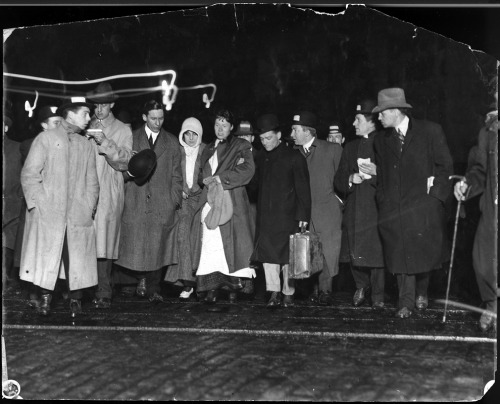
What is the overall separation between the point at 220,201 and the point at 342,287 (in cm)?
129

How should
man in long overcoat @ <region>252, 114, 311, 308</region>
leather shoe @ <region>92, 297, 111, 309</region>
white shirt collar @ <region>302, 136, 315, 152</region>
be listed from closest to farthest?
leather shoe @ <region>92, 297, 111, 309</region> → man in long overcoat @ <region>252, 114, 311, 308</region> → white shirt collar @ <region>302, 136, 315, 152</region>

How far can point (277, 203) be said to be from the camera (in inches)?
354

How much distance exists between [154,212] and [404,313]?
2258 mm

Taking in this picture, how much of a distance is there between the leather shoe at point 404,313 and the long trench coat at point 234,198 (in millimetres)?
1380

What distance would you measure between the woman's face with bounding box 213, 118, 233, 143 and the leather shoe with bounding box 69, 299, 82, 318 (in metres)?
1.79

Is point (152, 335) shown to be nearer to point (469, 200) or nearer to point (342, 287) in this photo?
point (342, 287)

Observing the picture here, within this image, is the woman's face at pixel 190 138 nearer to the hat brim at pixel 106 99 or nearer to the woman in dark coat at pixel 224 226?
the woman in dark coat at pixel 224 226

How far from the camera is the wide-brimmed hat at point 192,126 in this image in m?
8.81

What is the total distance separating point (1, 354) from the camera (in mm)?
8227

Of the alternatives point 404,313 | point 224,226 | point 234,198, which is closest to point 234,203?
point 234,198

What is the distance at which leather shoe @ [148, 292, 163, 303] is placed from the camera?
29.4 ft

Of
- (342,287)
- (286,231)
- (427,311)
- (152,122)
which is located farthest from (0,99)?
(427,311)

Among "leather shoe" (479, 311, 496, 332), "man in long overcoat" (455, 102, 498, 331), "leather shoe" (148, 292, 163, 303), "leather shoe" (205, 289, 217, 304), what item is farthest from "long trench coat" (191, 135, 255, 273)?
"leather shoe" (479, 311, 496, 332)

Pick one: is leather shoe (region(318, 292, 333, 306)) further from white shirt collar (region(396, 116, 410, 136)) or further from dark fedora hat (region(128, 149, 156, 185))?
dark fedora hat (region(128, 149, 156, 185))
